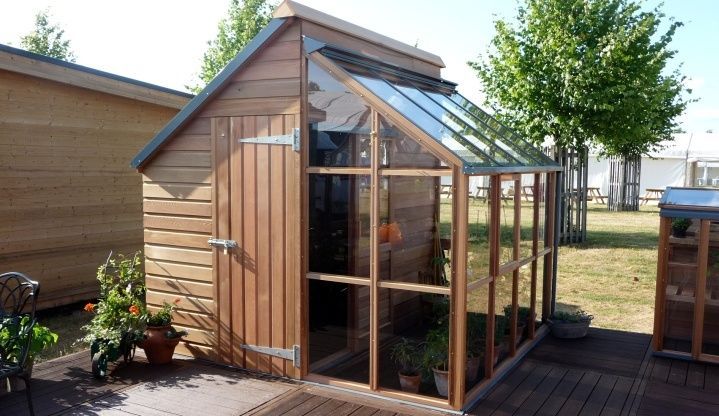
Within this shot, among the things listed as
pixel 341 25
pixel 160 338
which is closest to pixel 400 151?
pixel 341 25

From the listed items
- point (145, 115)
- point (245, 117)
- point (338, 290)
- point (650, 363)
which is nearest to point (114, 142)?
point (145, 115)

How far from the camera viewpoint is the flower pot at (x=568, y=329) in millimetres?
6442

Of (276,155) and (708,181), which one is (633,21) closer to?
(276,155)

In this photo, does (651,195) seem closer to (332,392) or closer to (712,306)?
(712,306)

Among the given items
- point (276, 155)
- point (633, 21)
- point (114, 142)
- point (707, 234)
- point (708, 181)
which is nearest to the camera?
point (276, 155)

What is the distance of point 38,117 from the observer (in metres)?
7.72

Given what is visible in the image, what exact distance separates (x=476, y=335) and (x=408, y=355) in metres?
0.56

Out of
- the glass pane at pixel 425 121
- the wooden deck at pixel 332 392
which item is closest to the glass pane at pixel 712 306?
the wooden deck at pixel 332 392

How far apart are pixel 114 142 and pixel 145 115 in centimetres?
68

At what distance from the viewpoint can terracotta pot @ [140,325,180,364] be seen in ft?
17.9

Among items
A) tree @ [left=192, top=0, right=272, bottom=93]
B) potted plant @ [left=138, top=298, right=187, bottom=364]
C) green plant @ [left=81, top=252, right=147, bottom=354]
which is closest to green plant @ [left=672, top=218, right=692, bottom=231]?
potted plant @ [left=138, top=298, right=187, bottom=364]

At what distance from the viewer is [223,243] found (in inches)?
214

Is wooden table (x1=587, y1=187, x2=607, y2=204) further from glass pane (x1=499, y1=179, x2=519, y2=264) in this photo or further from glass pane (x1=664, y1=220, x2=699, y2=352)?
glass pane (x1=499, y1=179, x2=519, y2=264)

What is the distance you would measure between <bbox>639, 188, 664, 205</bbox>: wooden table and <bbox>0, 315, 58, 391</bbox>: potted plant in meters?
23.2
